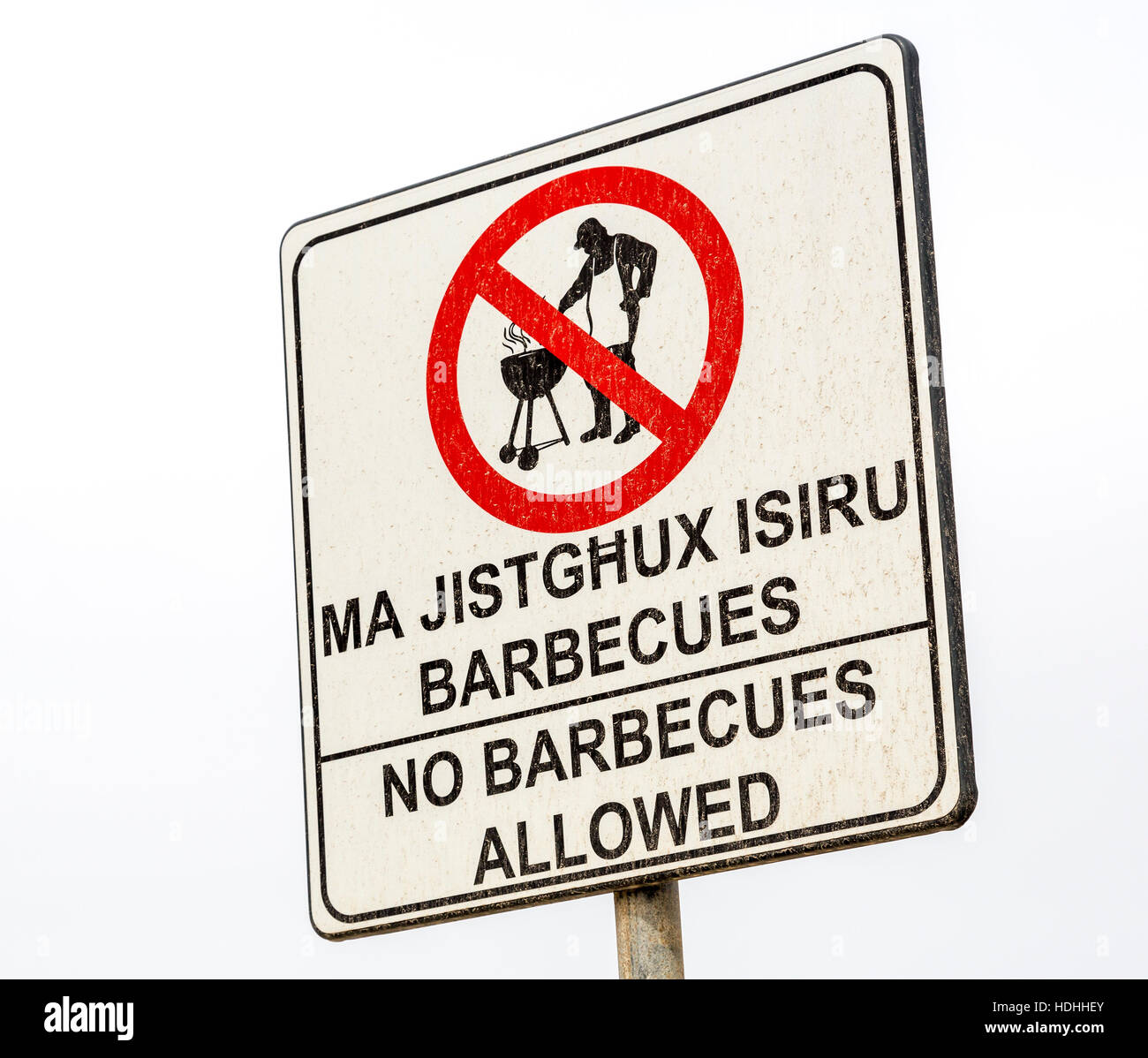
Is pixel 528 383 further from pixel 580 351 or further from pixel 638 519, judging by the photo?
pixel 638 519

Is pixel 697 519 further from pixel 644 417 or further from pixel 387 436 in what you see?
pixel 387 436

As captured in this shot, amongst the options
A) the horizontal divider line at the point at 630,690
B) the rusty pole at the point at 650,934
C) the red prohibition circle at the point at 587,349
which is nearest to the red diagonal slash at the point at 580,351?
the red prohibition circle at the point at 587,349

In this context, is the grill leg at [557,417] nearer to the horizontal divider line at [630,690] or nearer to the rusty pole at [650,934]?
the horizontal divider line at [630,690]

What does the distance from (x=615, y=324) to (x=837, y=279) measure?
35 centimetres

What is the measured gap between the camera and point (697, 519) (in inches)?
119

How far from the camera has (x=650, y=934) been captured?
293 cm

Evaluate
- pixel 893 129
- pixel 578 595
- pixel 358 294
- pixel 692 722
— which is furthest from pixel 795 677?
pixel 358 294

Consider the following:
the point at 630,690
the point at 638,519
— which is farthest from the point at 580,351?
the point at 630,690

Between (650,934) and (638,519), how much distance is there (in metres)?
0.58

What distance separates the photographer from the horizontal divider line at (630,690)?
2.85m

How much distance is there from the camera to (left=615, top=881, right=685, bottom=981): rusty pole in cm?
292

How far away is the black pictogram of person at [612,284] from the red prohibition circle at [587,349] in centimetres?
2
